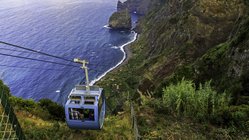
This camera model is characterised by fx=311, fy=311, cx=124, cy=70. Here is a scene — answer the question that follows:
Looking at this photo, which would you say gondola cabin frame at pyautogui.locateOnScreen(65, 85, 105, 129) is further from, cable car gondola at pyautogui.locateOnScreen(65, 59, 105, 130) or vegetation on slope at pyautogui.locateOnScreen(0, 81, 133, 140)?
vegetation on slope at pyautogui.locateOnScreen(0, 81, 133, 140)

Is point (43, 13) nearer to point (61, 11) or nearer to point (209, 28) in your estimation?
point (61, 11)

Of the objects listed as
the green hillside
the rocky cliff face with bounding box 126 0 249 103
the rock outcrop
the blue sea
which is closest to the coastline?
the blue sea

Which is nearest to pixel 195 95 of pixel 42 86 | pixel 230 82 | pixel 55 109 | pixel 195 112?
pixel 195 112

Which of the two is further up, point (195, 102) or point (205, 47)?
point (195, 102)

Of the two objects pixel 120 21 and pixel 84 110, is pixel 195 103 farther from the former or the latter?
pixel 120 21

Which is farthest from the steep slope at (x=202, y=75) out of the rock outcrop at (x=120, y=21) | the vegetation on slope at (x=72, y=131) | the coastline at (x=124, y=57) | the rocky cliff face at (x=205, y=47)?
the rock outcrop at (x=120, y=21)

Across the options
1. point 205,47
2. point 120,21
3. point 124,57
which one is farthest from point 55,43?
point 205,47
